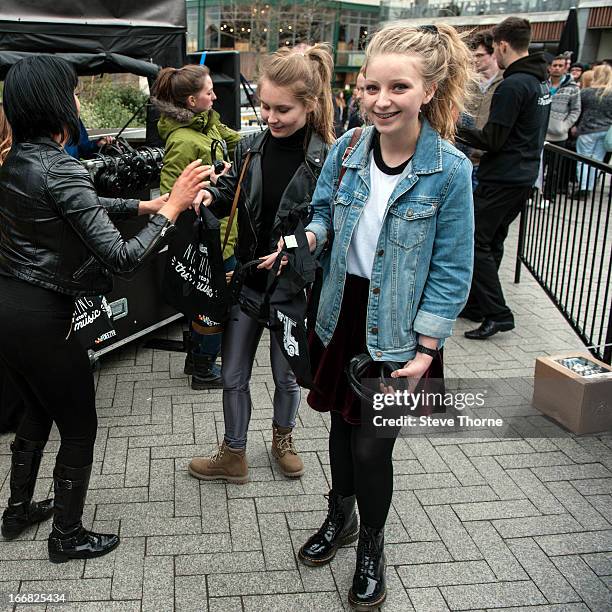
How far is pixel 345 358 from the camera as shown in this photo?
2.56 m

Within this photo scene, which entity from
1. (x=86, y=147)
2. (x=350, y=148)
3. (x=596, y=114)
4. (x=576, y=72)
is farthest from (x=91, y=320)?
(x=576, y=72)

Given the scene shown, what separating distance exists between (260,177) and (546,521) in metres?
2.06

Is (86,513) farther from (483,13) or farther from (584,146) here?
(483,13)

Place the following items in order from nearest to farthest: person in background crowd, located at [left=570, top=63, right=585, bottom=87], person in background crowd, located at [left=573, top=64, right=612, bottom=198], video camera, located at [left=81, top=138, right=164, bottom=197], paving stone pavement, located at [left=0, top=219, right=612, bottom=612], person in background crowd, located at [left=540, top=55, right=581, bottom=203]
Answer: paving stone pavement, located at [left=0, top=219, right=612, bottom=612], video camera, located at [left=81, top=138, right=164, bottom=197], person in background crowd, located at [left=540, top=55, right=581, bottom=203], person in background crowd, located at [left=573, top=64, right=612, bottom=198], person in background crowd, located at [left=570, top=63, right=585, bottom=87]

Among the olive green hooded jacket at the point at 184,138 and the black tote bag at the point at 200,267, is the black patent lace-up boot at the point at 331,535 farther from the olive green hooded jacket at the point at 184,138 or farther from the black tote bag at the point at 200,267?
the olive green hooded jacket at the point at 184,138

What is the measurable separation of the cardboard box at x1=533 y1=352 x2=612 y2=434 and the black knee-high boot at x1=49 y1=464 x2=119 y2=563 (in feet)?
8.72

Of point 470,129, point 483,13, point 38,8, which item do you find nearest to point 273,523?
point 470,129

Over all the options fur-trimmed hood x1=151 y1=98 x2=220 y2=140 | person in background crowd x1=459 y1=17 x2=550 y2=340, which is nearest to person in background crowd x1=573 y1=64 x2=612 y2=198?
person in background crowd x1=459 y1=17 x2=550 y2=340

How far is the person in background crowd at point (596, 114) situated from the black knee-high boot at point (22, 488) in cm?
1024

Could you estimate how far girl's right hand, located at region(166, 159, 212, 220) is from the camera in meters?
2.52

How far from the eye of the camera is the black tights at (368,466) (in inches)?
98.6

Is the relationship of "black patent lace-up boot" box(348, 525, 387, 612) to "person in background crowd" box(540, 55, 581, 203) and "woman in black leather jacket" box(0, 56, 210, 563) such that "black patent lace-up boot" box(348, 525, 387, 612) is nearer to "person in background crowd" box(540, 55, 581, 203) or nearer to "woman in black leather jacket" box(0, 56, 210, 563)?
"woman in black leather jacket" box(0, 56, 210, 563)

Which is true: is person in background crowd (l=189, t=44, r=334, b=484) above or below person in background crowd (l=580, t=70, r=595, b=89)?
below

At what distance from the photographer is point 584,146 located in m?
11.4
